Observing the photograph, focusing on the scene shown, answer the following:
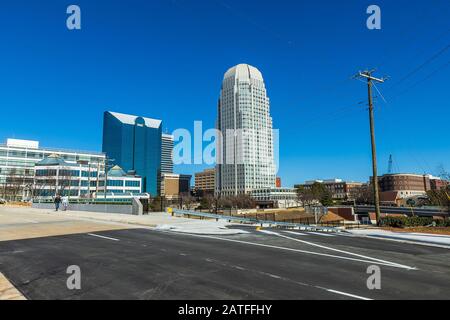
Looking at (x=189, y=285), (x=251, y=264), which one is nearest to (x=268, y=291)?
(x=189, y=285)

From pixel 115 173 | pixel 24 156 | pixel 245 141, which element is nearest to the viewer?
pixel 24 156

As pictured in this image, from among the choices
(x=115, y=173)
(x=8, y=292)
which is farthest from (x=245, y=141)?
(x=8, y=292)

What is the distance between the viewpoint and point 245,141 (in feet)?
500

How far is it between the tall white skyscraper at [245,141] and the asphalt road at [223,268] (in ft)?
435

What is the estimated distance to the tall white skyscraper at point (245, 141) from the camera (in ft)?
511

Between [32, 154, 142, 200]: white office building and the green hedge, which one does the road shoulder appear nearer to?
the green hedge

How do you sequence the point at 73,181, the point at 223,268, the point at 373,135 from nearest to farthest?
the point at 223,268 < the point at 373,135 < the point at 73,181

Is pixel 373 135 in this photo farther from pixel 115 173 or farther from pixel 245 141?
pixel 245 141

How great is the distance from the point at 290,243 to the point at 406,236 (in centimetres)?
692

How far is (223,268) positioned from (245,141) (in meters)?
144

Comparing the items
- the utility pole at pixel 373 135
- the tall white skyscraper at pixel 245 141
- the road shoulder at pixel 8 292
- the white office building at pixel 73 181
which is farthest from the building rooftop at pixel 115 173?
the road shoulder at pixel 8 292

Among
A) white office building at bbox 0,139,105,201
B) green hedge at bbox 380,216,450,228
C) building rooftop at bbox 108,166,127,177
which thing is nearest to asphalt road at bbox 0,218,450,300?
green hedge at bbox 380,216,450,228

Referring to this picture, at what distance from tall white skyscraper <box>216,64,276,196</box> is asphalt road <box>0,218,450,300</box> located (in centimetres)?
13269

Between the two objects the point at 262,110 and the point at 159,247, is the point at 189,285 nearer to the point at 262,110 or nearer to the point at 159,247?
the point at 159,247
